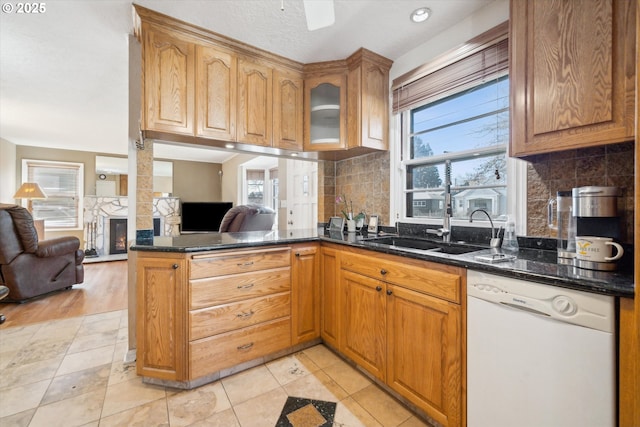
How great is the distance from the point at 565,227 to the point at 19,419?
2.92m

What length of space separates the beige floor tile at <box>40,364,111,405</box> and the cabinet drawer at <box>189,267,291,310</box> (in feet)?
2.73

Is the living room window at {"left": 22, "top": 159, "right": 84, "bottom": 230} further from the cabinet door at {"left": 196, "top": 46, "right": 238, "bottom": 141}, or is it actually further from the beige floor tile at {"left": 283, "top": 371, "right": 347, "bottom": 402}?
→ the beige floor tile at {"left": 283, "top": 371, "right": 347, "bottom": 402}

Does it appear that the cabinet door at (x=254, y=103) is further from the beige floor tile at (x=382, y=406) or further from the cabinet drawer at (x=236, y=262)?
the beige floor tile at (x=382, y=406)

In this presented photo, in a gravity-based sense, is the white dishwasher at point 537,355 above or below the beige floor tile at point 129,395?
above

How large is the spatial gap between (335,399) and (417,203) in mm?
1542

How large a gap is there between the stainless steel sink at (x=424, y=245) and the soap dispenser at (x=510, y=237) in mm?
128

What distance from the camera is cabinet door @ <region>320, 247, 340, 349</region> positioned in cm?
200

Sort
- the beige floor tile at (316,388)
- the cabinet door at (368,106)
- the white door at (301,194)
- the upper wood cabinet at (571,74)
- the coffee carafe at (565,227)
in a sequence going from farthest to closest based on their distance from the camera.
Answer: the white door at (301,194), the cabinet door at (368,106), the beige floor tile at (316,388), the coffee carafe at (565,227), the upper wood cabinet at (571,74)

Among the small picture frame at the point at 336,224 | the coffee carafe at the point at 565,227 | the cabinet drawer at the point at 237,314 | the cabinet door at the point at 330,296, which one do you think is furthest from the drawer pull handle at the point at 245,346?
the coffee carafe at the point at 565,227

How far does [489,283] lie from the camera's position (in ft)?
3.77

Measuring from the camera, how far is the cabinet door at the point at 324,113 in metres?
2.41

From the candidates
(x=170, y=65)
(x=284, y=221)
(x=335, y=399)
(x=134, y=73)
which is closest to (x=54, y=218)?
(x=284, y=221)

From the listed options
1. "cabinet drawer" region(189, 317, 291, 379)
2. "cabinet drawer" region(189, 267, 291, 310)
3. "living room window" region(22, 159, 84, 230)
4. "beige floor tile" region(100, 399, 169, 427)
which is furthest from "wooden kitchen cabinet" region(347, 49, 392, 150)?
"living room window" region(22, 159, 84, 230)

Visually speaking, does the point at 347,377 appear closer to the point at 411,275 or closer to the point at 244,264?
the point at 411,275
